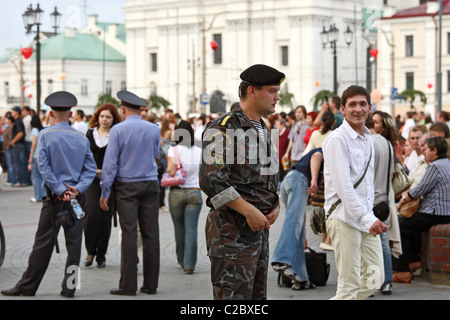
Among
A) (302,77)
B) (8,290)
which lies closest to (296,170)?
(8,290)

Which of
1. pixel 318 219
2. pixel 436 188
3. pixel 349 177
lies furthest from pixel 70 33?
pixel 349 177

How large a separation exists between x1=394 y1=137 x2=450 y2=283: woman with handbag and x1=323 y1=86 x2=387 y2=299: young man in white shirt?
2557mm

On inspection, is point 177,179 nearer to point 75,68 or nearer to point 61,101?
point 61,101

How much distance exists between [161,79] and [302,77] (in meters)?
17.4

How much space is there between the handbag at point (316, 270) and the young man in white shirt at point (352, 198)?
207 cm

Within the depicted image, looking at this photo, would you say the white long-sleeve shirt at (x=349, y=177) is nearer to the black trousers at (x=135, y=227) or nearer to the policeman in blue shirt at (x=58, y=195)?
the black trousers at (x=135, y=227)

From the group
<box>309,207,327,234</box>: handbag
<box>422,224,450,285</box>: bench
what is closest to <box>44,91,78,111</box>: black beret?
<box>309,207,327,234</box>: handbag

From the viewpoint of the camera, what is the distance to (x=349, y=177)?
6.82 meters

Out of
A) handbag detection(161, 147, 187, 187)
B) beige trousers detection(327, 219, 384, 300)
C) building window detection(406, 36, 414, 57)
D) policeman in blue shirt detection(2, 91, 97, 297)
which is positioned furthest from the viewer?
building window detection(406, 36, 414, 57)

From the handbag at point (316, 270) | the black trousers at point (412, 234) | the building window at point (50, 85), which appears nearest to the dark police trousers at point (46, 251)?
the handbag at point (316, 270)

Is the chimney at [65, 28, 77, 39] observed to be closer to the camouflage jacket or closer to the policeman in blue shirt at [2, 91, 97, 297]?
the policeman in blue shirt at [2, 91, 97, 297]

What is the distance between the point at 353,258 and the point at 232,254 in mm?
1769

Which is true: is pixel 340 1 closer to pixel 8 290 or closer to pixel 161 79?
pixel 161 79

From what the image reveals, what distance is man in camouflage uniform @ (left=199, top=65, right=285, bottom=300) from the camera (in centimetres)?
532
